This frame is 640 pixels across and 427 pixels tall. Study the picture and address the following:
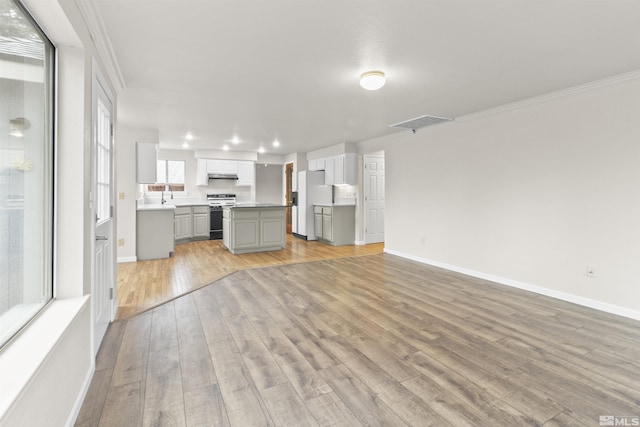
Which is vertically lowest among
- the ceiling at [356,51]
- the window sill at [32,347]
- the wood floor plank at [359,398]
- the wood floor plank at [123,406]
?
the wood floor plank at [123,406]

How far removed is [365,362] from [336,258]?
3.49 m

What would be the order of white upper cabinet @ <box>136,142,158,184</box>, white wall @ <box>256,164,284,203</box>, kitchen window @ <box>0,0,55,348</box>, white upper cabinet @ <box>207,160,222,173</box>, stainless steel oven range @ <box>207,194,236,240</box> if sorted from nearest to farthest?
kitchen window @ <box>0,0,55,348</box> → white upper cabinet @ <box>136,142,158,184</box> → stainless steel oven range @ <box>207,194,236,240</box> → white upper cabinet @ <box>207,160,222,173</box> → white wall @ <box>256,164,284,203</box>

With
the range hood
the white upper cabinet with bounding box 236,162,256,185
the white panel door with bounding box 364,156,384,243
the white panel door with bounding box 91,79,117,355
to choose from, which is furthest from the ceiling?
the white upper cabinet with bounding box 236,162,256,185

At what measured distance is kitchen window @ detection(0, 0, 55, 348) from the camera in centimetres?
126

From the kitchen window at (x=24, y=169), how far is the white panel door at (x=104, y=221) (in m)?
0.57

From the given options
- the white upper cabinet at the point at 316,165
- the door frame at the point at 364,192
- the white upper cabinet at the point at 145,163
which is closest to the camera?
the white upper cabinet at the point at 145,163

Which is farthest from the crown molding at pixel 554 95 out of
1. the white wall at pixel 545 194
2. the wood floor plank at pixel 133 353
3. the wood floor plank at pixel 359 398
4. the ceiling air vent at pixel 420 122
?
the wood floor plank at pixel 133 353

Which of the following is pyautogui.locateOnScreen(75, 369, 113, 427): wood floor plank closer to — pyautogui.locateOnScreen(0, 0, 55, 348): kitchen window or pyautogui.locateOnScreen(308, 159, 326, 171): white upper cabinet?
pyautogui.locateOnScreen(0, 0, 55, 348): kitchen window

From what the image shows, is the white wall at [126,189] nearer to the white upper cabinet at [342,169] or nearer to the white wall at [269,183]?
the white upper cabinet at [342,169]

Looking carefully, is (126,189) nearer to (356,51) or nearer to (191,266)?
(191,266)

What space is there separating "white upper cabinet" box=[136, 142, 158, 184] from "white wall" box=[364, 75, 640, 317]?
15.1 feet

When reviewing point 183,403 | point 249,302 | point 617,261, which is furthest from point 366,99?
point 183,403

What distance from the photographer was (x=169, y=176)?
7.85 metres

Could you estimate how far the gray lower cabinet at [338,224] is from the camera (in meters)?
7.00
